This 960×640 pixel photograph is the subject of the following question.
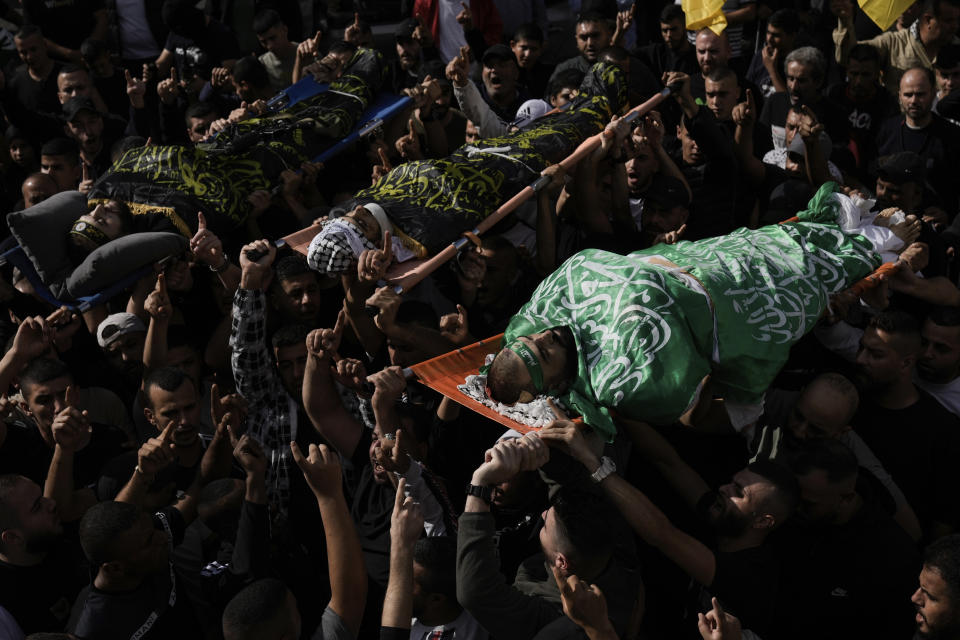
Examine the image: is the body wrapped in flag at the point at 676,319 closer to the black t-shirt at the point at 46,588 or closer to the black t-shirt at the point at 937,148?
the black t-shirt at the point at 937,148

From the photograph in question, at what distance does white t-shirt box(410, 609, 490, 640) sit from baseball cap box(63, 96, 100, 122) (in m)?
4.58

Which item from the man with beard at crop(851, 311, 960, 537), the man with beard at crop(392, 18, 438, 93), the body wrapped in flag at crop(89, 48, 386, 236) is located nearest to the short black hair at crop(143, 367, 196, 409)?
the body wrapped in flag at crop(89, 48, 386, 236)

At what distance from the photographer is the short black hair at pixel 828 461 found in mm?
3223

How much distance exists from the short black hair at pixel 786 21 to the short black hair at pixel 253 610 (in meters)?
5.39

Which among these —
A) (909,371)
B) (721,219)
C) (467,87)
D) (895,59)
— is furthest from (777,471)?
(895,59)

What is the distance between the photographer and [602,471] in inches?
130

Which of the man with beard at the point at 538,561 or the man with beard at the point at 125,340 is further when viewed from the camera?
the man with beard at the point at 125,340

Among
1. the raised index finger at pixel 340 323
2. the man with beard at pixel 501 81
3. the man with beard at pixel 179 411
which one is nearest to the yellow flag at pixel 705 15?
the man with beard at pixel 501 81

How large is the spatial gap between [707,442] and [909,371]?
82cm

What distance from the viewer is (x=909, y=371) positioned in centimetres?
386

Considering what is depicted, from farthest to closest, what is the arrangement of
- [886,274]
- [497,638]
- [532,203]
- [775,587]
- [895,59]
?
[895,59] < [532,203] < [886,274] < [775,587] < [497,638]

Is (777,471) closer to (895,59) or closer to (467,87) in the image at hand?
(467,87)

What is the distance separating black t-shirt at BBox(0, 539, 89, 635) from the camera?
10.4 ft

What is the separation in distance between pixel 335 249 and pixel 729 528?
2.20 m
